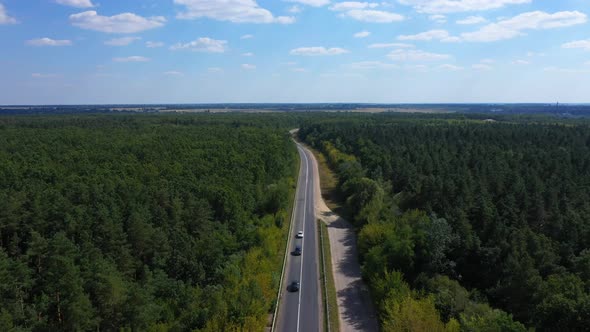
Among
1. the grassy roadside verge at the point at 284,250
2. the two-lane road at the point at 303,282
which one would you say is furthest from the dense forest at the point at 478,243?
the grassy roadside verge at the point at 284,250

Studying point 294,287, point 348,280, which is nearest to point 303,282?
point 294,287

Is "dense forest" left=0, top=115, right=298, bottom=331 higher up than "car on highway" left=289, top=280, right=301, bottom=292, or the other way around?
"dense forest" left=0, top=115, right=298, bottom=331

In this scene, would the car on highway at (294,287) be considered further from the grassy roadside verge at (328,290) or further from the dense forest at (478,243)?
the dense forest at (478,243)

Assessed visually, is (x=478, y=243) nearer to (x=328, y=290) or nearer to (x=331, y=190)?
(x=328, y=290)

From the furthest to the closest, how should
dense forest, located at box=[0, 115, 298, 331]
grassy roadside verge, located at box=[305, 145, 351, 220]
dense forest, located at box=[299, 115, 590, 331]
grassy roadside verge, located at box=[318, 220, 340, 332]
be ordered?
grassy roadside verge, located at box=[305, 145, 351, 220] → dense forest, located at box=[0, 115, 298, 331] → grassy roadside verge, located at box=[318, 220, 340, 332] → dense forest, located at box=[299, 115, 590, 331]

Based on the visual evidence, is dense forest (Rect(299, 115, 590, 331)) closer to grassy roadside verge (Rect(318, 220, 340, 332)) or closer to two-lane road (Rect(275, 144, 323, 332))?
grassy roadside verge (Rect(318, 220, 340, 332))

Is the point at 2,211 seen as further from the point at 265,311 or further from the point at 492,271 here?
the point at 492,271

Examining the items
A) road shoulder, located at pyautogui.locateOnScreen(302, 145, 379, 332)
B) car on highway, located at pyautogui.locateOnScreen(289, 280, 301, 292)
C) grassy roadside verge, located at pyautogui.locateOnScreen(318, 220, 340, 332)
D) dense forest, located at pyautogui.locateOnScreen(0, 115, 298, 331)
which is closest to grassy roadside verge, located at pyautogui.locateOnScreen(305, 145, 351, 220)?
road shoulder, located at pyautogui.locateOnScreen(302, 145, 379, 332)

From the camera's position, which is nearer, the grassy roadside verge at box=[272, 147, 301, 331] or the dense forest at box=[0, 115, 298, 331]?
the grassy roadside verge at box=[272, 147, 301, 331]
